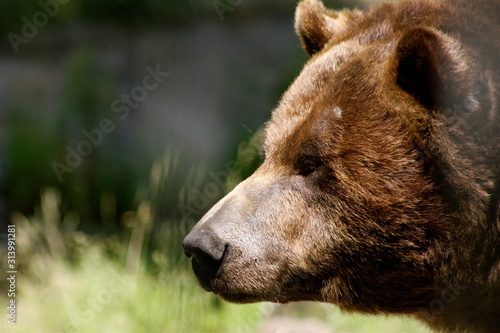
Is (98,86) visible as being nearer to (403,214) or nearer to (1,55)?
(1,55)

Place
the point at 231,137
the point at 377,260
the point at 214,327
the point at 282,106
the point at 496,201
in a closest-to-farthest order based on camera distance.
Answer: the point at 496,201 → the point at 377,260 → the point at 282,106 → the point at 214,327 → the point at 231,137

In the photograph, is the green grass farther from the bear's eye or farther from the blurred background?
the bear's eye

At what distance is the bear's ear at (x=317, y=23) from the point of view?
3844mm

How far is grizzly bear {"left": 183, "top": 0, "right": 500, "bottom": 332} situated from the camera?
285 centimetres

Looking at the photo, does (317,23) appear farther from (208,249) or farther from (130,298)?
(130,298)

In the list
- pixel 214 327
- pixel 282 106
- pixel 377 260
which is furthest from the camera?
pixel 214 327

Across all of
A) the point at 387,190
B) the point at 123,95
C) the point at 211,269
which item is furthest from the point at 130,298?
the point at 123,95

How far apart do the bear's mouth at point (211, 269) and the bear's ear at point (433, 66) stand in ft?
3.61

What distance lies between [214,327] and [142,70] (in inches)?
204

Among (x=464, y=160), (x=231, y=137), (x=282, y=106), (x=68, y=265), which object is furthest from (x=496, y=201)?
(x=231, y=137)

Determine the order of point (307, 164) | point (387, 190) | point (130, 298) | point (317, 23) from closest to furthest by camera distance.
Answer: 1. point (387, 190)
2. point (307, 164)
3. point (317, 23)
4. point (130, 298)

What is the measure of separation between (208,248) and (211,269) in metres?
0.15

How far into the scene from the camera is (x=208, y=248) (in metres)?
3.11

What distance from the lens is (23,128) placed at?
29.4 ft
